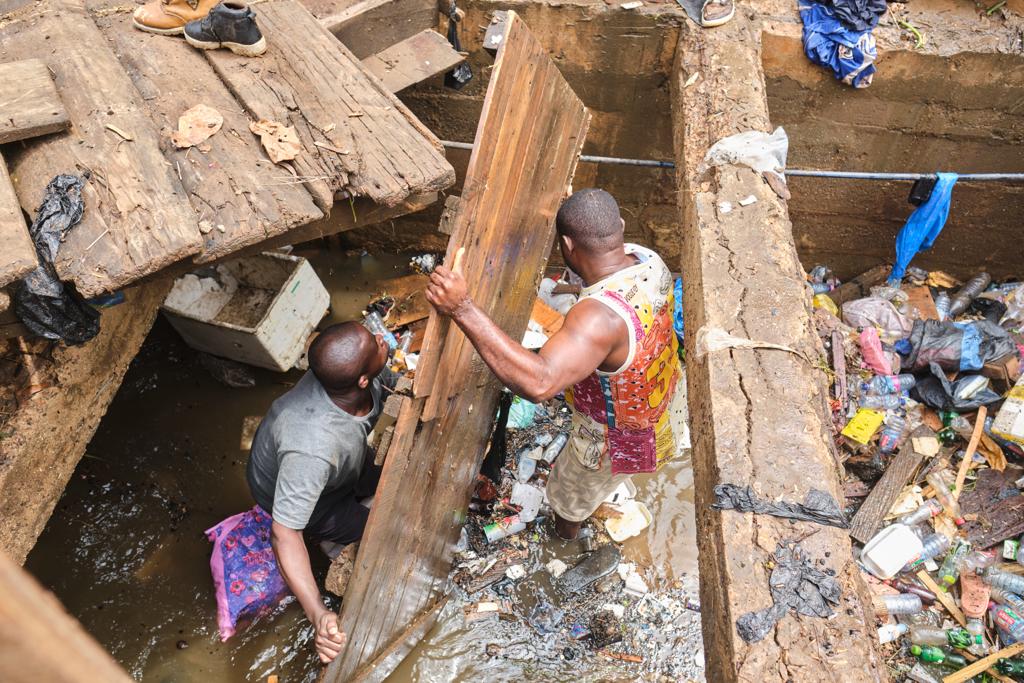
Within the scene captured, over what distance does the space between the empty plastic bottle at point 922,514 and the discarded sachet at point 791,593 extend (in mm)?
2930

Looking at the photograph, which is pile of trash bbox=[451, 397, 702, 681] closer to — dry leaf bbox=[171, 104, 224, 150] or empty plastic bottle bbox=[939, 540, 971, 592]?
empty plastic bottle bbox=[939, 540, 971, 592]

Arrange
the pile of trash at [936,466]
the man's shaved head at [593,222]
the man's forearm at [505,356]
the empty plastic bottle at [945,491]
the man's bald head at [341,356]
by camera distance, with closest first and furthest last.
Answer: the man's forearm at [505,356] → the man's shaved head at [593,222] → the man's bald head at [341,356] → the pile of trash at [936,466] → the empty plastic bottle at [945,491]

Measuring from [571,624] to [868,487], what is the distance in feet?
7.84

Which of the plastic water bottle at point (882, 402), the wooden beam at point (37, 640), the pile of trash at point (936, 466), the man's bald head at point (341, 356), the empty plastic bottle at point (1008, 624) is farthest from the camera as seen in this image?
the plastic water bottle at point (882, 402)


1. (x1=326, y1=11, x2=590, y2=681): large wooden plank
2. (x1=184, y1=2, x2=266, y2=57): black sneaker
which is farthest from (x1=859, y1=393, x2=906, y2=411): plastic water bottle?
(x1=184, y1=2, x2=266, y2=57): black sneaker

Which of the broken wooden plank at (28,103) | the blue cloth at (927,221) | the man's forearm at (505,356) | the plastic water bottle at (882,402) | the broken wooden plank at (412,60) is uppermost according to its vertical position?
the broken wooden plank at (28,103)

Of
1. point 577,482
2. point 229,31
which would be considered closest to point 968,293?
point 577,482

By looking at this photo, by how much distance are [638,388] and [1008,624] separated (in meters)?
2.99

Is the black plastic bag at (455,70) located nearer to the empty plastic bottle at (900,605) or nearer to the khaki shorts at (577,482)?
the khaki shorts at (577,482)

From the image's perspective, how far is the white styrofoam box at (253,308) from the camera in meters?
4.87

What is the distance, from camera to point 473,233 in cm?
252

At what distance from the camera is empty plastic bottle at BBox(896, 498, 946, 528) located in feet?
14.8

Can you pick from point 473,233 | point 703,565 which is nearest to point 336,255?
point 473,233

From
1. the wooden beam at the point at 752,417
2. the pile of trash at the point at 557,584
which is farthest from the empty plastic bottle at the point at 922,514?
the wooden beam at the point at 752,417
